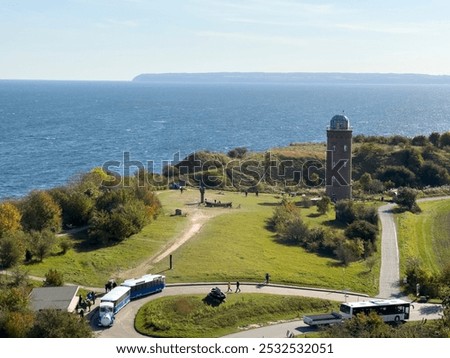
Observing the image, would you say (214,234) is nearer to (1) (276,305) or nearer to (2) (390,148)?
(1) (276,305)

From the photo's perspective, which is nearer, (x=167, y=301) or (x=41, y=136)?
(x=167, y=301)

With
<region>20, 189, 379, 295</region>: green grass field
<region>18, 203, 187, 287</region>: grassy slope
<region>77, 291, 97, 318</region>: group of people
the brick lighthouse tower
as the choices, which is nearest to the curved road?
<region>77, 291, 97, 318</region>: group of people

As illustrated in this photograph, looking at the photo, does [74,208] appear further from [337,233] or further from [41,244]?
[337,233]

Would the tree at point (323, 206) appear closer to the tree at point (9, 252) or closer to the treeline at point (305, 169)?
the treeline at point (305, 169)

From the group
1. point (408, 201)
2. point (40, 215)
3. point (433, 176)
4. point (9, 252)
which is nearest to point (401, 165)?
point (433, 176)

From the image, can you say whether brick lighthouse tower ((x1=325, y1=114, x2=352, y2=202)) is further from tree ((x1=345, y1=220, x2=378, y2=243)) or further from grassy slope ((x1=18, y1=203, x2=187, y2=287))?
grassy slope ((x1=18, y1=203, x2=187, y2=287))

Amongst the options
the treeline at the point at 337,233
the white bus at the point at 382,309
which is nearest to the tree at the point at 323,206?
the treeline at the point at 337,233
